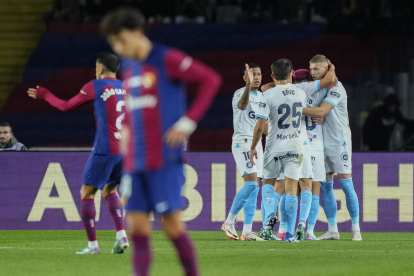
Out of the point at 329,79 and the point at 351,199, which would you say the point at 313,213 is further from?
the point at 329,79

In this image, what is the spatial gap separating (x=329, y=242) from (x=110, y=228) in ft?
11.6

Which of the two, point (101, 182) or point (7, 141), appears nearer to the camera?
point (101, 182)

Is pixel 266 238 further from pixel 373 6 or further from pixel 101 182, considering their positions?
pixel 373 6

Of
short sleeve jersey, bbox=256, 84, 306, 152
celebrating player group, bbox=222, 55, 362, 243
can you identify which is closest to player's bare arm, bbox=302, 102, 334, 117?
celebrating player group, bbox=222, 55, 362, 243

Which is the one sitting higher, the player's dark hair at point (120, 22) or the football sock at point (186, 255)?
the player's dark hair at point (120, 22)

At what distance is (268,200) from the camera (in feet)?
28.6

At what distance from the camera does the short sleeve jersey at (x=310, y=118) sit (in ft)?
29.1

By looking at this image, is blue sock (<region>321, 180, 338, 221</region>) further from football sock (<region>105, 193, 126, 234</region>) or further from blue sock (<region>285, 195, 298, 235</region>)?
football sock (<region>105, 193, 126, 234</region>)

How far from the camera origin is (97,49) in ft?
54.8

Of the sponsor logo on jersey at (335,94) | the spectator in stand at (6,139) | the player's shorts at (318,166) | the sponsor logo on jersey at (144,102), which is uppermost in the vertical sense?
the sponsor logo on jersey at (335,94)

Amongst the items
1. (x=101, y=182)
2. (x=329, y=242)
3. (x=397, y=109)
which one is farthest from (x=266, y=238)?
(x=397, y=109)

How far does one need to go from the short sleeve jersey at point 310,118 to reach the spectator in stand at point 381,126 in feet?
17.7

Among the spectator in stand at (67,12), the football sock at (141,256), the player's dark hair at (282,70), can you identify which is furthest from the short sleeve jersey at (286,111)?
the spectator in stand at (67,12)

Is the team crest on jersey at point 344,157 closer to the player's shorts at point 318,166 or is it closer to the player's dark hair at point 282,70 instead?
the player's shorts at point 318,166
